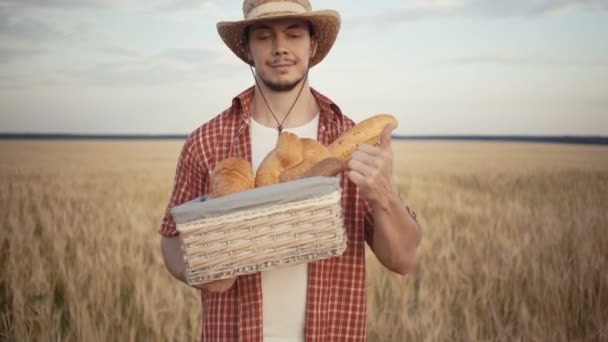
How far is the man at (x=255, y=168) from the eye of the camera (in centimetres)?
165

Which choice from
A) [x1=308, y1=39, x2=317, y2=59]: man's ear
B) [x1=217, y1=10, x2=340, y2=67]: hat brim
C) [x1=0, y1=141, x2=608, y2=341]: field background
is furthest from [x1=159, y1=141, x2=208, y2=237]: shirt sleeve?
[x1=0, y1=141, x2=608, y2=341]: field background

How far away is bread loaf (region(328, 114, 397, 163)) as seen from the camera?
4.92 ft

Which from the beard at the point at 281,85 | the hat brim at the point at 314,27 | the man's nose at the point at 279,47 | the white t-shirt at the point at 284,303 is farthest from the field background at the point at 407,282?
the man's nose at the point at 279,47

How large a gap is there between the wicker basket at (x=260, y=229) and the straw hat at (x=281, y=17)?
23.8 inches

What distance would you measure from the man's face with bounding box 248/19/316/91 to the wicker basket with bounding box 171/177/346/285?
19.4 inches

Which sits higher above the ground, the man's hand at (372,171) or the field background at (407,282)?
the man's hand at (372,171)

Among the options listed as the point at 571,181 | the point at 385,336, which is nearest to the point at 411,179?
the point at 571,181

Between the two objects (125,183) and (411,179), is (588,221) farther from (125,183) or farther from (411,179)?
(125,183)

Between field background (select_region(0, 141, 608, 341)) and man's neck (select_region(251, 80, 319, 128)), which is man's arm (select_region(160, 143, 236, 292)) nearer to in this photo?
man's neck (select_region(251, 80, 319, 128))

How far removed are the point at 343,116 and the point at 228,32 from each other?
1.55 feet

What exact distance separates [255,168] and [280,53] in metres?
0.34

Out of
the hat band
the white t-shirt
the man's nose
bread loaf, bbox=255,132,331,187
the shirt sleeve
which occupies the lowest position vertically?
the white t-shirt

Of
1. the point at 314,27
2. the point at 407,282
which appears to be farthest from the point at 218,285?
the point at 407,282

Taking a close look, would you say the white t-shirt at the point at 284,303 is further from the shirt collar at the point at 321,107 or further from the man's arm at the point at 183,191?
the shirt collar at the point at 321,107
